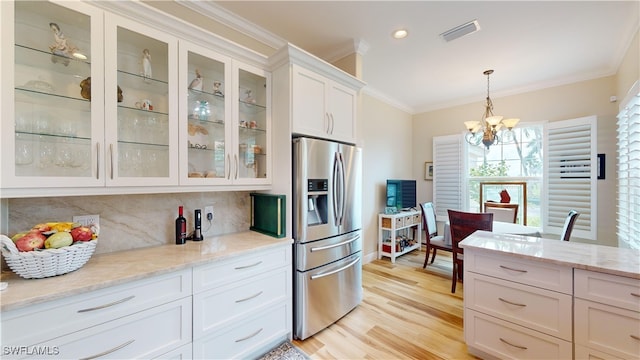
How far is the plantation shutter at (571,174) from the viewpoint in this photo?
318 centimetres

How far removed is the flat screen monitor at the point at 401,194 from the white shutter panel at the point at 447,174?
0.69 meters

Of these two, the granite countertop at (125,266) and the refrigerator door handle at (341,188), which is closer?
the granite countertop at (125,266)

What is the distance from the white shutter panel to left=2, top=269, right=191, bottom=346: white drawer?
14.7 ft

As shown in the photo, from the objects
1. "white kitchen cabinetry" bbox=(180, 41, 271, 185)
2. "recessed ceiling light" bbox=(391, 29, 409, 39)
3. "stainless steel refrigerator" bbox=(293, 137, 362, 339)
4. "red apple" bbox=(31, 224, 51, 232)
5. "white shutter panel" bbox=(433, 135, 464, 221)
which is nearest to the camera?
"red apple" bbox=(31, 224, 51, 232)

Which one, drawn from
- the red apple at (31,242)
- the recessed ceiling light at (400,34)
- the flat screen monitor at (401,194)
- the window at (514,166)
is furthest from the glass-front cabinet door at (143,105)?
the window at (514,166)

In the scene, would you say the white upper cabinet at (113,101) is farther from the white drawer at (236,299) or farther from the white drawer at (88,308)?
A: the white drawer at (236,299)

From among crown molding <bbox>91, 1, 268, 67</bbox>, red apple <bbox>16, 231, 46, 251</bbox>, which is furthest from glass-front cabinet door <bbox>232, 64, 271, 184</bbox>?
red apple <bbox>16, 231, 46, 251</bbox>

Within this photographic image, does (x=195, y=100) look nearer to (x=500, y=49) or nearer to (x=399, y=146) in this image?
(x=500, y=49)

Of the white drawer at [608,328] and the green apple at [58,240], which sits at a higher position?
the green apple at [58,240]

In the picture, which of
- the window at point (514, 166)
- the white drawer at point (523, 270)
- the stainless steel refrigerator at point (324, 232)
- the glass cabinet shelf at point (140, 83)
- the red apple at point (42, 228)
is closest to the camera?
the red apple at point (42, 228)

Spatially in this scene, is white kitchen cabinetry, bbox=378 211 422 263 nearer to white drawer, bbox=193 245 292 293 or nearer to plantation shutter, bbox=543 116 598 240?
plantation shutter, bbox=543 116 598 240

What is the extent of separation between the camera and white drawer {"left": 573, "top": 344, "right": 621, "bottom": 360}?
1333mm

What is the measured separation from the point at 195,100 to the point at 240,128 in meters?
0.39

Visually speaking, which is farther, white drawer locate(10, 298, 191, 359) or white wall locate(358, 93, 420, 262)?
white wall locate(358, 93, 420, 262)
